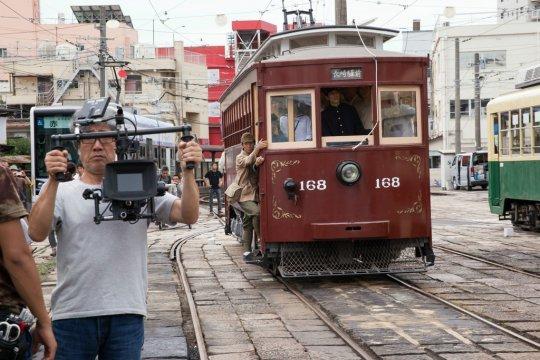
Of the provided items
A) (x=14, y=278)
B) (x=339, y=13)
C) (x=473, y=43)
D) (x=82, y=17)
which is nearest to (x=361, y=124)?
(x=14, y=278)

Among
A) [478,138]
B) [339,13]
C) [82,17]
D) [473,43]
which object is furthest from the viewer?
[82,17]

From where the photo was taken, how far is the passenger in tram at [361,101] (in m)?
11.2

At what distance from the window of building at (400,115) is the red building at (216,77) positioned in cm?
5841

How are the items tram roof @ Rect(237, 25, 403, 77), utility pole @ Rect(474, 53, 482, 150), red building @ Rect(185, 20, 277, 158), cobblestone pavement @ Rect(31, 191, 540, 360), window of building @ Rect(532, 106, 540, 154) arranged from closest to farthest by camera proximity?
1. cobblestone pavement @ Rect(31, 191, 540, 360)
2. tram roof @ Rect(237, 25, 403, 77)
3. window of building @ Rect(532, 106, 540, 154)
4. utility pole @ Rect(474, 53, 482, 150)
5. red building @ Rect(185, 20, 277, 158)

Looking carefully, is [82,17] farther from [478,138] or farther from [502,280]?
[502,280]

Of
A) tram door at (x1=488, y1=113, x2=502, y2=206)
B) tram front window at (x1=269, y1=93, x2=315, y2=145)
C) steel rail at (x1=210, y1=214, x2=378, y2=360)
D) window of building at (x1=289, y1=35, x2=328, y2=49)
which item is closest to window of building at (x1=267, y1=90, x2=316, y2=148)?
tram front window at (x1=269, y1=93, x2=315, y2=145)

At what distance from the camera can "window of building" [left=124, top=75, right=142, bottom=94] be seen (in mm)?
58384

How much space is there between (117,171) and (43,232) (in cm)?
40

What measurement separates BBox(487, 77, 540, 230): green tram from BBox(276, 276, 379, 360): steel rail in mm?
7961

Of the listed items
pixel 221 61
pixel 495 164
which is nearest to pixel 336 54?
pixel 495 164

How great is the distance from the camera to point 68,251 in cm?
408

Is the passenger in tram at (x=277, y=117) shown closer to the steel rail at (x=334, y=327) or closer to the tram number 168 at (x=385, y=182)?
the tram number 168 at (x=385, y=182)

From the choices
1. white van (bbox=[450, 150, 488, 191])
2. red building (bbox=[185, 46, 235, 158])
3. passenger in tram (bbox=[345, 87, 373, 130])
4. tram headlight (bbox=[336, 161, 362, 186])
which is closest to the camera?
tram headlight (bbox=[336, 161, 362, 186])

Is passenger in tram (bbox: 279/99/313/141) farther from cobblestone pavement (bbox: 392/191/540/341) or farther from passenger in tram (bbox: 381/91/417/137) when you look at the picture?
cobblestone pavement (bbox: 392/191/540/341)
